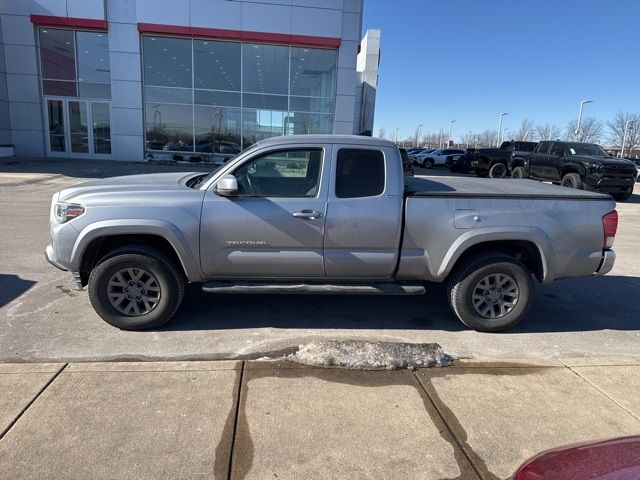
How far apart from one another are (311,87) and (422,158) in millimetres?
17839

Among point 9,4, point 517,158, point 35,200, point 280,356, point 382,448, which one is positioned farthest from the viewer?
point 9,4

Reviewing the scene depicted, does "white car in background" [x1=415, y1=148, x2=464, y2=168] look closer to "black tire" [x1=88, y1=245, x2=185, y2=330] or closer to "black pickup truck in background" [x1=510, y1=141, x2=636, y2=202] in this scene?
"black pickup truck in background" [x1=510, y1=141, x2=636, y2=202]

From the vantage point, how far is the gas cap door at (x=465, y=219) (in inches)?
176

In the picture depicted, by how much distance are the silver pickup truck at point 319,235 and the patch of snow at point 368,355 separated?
0.58 m

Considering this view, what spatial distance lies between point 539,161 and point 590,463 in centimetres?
1896

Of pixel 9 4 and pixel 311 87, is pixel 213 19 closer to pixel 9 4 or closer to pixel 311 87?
pixel 311 87

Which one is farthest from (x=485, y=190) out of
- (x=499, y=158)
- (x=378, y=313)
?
(x=499, y=158)

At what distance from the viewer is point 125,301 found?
14.6 feet

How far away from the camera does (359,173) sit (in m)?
4.53

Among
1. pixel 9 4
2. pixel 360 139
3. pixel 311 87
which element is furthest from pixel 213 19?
pixel 360 139

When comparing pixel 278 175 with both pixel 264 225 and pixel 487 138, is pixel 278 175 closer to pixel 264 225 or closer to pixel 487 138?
pixel 264 225

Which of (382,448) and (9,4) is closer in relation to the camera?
(382,448)

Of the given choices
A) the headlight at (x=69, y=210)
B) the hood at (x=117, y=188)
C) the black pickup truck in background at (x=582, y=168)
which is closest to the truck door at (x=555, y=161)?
the black pickup truck in background at (x=582, y=168)

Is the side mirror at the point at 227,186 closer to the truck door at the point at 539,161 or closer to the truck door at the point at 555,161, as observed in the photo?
the truck door at the point at 555,161
